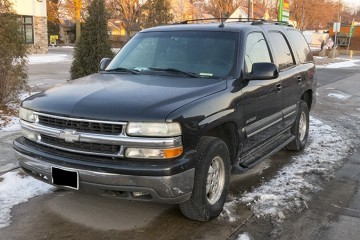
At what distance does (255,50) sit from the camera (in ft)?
16.1

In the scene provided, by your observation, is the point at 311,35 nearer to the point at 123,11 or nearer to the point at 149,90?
the point at 123,11

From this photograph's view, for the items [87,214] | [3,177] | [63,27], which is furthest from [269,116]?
[63,27]

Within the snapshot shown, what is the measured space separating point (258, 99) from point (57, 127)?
220 cm

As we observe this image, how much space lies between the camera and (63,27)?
7212cm

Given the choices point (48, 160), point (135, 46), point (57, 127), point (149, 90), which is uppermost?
point (135, 46)

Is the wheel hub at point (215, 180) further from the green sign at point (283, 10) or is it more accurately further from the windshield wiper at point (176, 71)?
the green sign at point (283, 10)

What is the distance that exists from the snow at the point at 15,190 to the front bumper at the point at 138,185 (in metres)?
1.00

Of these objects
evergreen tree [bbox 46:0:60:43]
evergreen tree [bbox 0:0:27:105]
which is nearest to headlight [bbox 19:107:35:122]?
evergreen tree [bbox 0:0:27:105]

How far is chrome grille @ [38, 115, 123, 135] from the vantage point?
11.1ft

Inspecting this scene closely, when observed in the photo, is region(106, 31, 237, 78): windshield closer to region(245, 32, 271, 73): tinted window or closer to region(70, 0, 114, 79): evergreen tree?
region(245, 32, 271, 73): tinted window

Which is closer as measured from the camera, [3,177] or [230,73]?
[230,73]

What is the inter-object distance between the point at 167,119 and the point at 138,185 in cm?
57

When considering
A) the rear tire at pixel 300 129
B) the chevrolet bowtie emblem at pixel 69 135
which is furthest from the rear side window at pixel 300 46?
the chevrolet bowtie emblem at pixel 69 135

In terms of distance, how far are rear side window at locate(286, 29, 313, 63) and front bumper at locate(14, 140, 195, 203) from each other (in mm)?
3563
